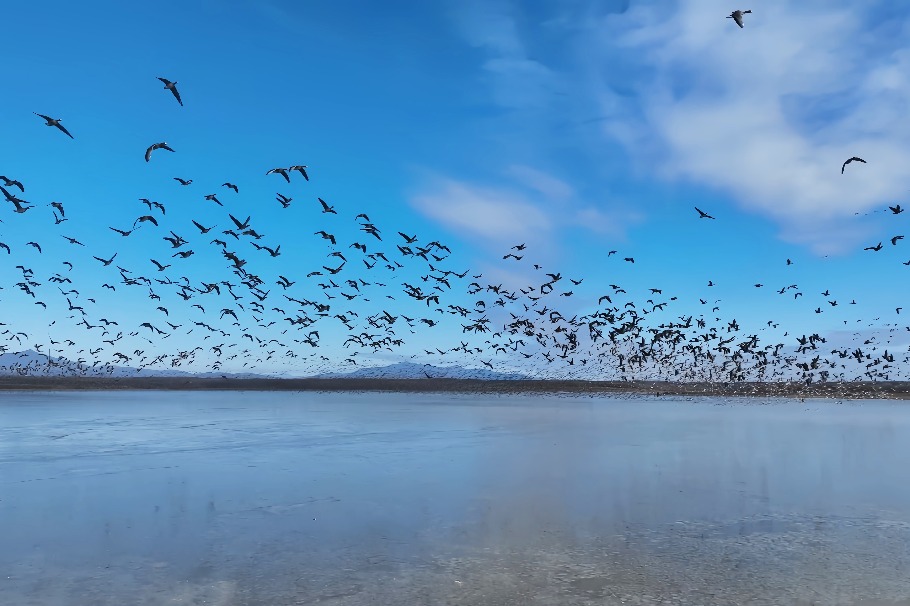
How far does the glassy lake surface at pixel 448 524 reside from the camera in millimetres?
8570

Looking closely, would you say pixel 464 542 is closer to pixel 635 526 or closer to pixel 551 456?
pixel 635 526

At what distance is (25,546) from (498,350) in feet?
126

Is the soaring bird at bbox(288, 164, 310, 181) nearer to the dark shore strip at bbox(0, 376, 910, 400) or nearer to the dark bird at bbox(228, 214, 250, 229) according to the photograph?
the dark bird at bbox(228, 214, 250, 229)

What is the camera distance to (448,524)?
40.0ft

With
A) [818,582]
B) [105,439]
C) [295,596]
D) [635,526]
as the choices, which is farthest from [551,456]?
[105,439]

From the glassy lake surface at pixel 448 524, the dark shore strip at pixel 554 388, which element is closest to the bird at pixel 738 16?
the glassy lake surface at pixel 448 524

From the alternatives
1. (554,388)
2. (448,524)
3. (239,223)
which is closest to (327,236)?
(239,223)

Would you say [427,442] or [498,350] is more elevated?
[498,350]

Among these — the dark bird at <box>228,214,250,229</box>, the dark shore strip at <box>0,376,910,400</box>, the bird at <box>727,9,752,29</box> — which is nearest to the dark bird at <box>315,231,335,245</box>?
the dark bird at <box>228,214,250,229</box>

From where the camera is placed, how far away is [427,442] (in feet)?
85.5

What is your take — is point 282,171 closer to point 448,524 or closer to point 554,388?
point 448,524

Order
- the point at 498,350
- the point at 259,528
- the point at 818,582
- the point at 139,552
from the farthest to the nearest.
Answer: the point at 498,350
the point at 259,528
the point at 139,552
the point at 818,582

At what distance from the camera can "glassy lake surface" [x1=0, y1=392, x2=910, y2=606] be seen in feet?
28.1

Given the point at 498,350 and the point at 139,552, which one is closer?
the point at 139,552
